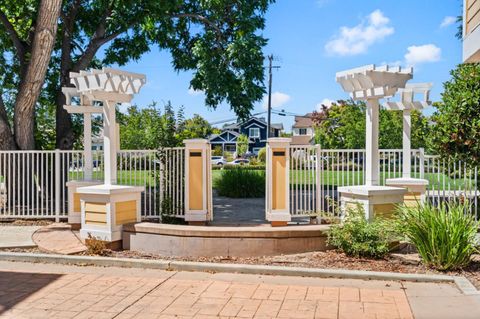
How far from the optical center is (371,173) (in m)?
7.96

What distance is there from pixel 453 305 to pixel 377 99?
401cm

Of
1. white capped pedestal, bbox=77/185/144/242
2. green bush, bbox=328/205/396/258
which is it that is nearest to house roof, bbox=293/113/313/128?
white capped pedestal, bbox=77/185/144/242

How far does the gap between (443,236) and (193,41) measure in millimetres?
10688

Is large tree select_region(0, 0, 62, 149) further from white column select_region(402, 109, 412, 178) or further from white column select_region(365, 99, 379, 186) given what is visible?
white column select_region(402, 109, 412, 178)

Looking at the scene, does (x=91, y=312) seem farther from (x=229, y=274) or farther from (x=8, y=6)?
(x=8, y=6)

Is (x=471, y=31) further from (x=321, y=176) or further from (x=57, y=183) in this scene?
(x=57, y=183)

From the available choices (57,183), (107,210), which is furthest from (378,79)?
(57,183)

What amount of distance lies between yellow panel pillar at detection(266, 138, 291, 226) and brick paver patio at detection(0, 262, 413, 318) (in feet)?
9.51

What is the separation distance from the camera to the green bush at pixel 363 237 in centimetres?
669

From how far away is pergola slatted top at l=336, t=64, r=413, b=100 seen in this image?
25.2 feet

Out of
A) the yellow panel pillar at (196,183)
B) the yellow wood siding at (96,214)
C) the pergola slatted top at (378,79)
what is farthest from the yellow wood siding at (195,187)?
the pergola slatted top at (378,79)

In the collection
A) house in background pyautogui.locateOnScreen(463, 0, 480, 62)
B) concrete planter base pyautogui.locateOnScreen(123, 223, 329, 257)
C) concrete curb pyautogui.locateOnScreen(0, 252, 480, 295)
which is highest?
house in background pyautogui.locateOnScreen(463, 0, 480, 62)

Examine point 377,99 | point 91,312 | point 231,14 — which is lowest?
point 91,312

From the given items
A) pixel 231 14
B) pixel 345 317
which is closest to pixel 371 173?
pixel 345 317
